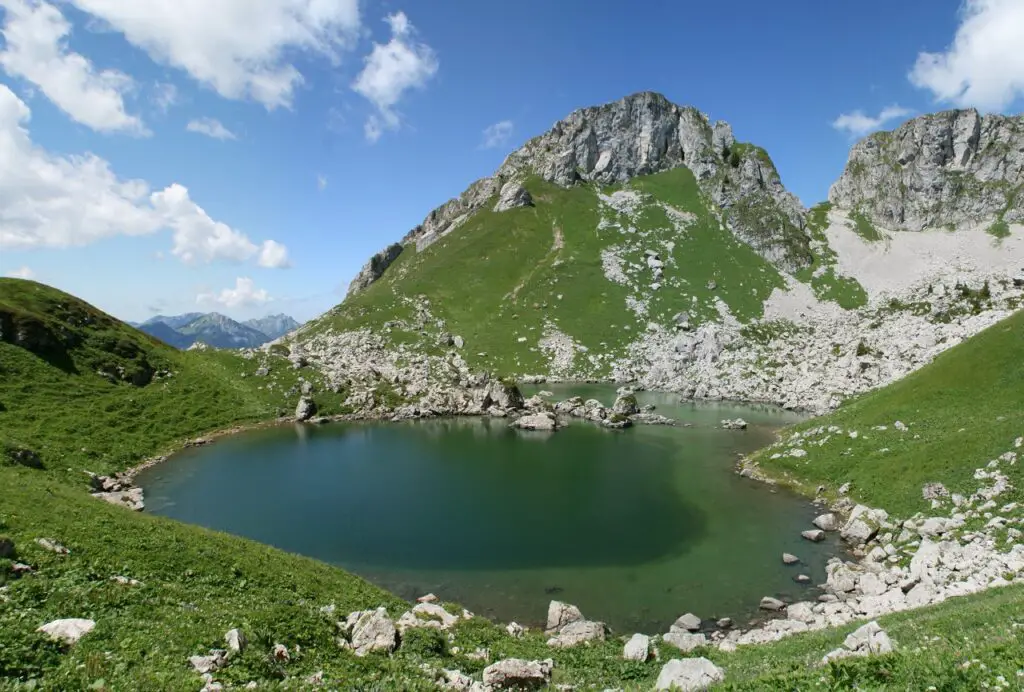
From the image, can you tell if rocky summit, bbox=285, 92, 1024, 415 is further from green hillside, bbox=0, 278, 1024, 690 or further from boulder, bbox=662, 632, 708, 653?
boulder, bbox=662, 632, 708, 653

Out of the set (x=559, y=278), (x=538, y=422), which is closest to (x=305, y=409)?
(x=538, y=422)

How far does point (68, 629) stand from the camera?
1314 cm

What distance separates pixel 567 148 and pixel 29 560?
202 m

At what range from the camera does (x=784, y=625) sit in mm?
25516

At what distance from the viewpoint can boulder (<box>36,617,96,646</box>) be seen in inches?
501

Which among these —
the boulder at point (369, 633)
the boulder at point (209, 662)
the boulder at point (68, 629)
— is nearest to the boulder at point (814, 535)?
the boulder at point (369, 633)

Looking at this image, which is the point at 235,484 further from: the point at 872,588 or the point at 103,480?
the point at 872,588

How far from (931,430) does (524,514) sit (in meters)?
35.0

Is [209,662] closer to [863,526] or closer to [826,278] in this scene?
[863,526]

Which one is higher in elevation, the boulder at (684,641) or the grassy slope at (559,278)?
the grassy slope at (559,278)

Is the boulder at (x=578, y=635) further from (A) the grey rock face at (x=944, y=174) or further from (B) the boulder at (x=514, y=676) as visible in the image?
(A) the grey rock face at (x=944, y=174)

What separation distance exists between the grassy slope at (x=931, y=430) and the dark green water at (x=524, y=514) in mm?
5548

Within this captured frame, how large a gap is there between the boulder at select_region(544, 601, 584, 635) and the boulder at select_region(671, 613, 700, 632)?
5044mm

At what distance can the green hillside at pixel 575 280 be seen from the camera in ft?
443
